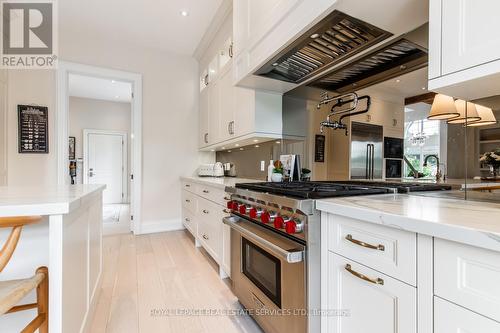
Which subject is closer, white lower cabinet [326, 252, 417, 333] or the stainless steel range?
white lower cabinet [326, 252, 417, 333]

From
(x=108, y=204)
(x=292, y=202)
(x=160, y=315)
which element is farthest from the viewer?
(x=108, y=204)

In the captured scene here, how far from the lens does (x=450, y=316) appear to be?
2.17 feet

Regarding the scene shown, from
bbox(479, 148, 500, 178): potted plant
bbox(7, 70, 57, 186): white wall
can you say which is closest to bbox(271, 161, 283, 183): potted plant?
bbox(479, 148, 500, 178): potted plant

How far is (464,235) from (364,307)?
0.47 meters

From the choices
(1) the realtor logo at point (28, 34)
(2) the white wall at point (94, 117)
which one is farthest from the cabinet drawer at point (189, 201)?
(2) the white wall at point (94, 117)

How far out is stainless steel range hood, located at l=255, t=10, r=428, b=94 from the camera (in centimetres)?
134

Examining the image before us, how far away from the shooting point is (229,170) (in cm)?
373

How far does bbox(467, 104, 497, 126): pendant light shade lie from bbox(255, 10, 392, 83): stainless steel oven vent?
0.59 meters

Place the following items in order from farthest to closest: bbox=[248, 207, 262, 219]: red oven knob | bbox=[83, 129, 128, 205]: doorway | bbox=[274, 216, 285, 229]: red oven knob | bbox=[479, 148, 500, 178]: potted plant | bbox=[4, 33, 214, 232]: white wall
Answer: bbox=[83, 129, 128, 205]: doorway
bbox=[4, 33, 214, 232]: white wall
bbox=[248, 207, 262, 219]: red oven knob
bbox=[274, 216, 285, 229]: red oven knob
bbox=[479, 148, 500, 178]: potted plant

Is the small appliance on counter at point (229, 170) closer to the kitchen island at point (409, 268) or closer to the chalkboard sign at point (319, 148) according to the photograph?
the chalkboard sign at point (319, 148)

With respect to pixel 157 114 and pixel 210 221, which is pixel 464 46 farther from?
pixel 157 114

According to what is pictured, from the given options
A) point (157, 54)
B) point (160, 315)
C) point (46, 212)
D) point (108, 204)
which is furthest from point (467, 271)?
point (108, 204)

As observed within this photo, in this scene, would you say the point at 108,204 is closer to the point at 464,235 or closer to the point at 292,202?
the point at 292,202

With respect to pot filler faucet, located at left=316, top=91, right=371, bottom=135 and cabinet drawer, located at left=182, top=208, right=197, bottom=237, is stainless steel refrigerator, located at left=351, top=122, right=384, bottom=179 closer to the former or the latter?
pot filler faucet, located at left=316, top=91, right=371, bottom=135
